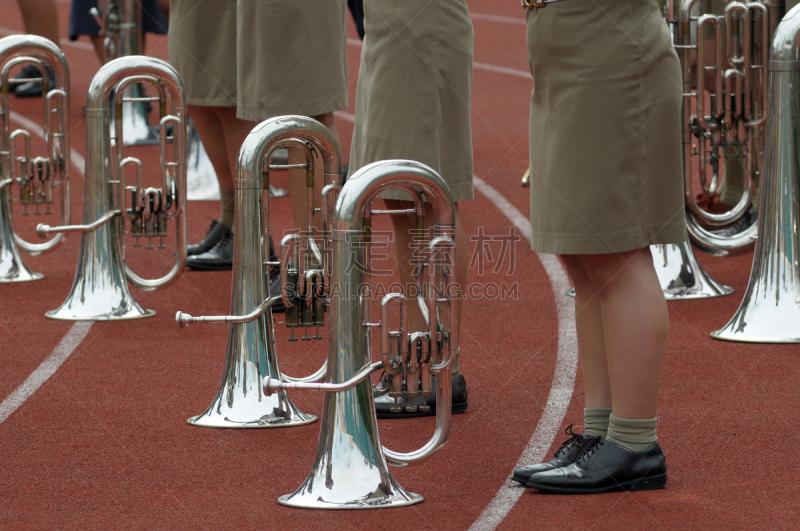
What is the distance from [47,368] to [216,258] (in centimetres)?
176

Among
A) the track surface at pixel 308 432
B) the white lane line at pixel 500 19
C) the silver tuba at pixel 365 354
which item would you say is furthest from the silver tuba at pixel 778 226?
the white lane line at pixel 500 19

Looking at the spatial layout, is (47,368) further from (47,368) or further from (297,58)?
(297,58)

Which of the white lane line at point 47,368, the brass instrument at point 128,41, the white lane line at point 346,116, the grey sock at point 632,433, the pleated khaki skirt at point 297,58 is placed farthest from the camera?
the white lane line at point 346,116

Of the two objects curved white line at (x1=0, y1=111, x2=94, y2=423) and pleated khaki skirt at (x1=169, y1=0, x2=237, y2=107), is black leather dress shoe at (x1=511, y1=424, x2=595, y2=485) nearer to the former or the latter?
curved white line at (x1=0, y1=111, x2=94, y2=423)

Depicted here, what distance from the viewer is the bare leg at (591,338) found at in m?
3.28

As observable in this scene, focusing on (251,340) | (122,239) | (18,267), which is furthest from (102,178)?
(251,340)

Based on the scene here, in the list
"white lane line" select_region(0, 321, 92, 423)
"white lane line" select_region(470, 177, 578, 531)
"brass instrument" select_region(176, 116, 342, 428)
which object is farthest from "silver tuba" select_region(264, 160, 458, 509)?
"white lane line" select_region(0, 321, 92, 423)

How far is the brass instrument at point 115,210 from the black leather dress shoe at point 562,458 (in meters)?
2.39

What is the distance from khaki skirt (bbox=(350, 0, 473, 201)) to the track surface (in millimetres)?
884

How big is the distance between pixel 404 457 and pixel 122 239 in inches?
104

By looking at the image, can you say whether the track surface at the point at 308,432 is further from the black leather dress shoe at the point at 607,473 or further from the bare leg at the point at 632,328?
the bare leg at the point at 632,328

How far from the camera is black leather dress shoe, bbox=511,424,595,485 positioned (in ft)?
10.6

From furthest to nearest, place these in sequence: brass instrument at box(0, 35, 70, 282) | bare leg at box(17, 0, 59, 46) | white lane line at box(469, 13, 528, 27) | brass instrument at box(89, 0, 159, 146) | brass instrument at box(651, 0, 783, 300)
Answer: white lane line at box(469, 13, 528, 27), bare leg at box(17, 0, 59, 46), brass instrument at box(89, 0, 159, 146), brass instrument at box(0, 35, 70, 282), brass instrument at box(651, 0, 783, 300)

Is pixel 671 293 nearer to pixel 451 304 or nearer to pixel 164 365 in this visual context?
pixel 164 365
